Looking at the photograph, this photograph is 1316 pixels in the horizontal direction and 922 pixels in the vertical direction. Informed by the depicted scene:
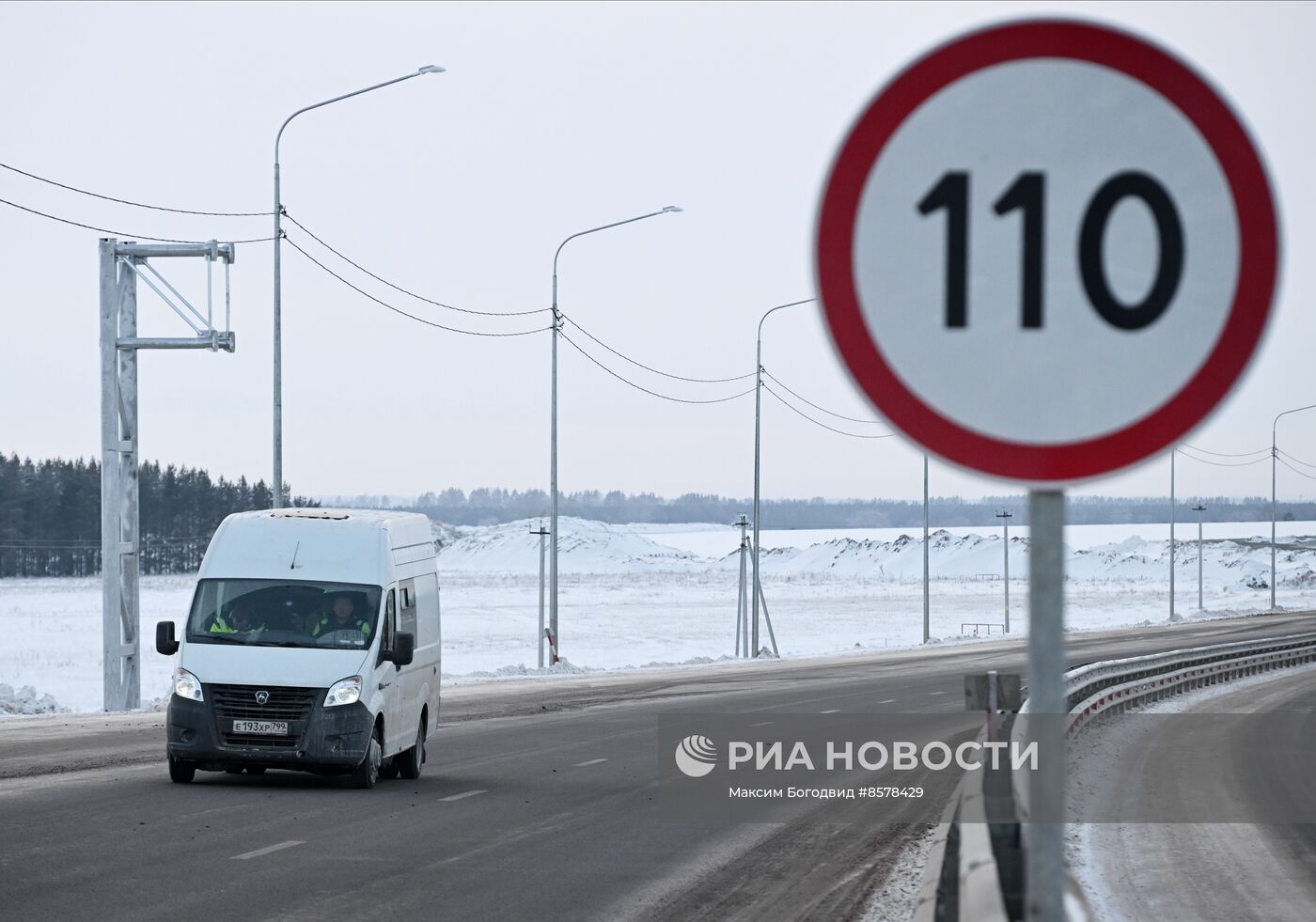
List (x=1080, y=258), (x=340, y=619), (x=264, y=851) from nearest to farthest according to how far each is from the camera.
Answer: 1. (x=1080, y=258)
2. (x=264, y=851)
3. (x=340, y=619)

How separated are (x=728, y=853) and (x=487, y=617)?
283 ft

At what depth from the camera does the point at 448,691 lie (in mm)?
32281

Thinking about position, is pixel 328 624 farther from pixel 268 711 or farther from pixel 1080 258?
pixel 1080 258

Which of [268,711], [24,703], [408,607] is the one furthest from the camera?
[24,703]

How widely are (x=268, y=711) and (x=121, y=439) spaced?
15083 mm

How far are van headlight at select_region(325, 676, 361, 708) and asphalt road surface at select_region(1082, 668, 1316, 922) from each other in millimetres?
6740

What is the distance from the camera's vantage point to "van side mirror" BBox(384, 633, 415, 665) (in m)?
15.9

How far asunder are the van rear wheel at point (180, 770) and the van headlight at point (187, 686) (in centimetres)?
60

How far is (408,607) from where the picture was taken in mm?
17281

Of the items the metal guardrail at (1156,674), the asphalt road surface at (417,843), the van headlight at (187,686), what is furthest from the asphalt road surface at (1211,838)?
the van headlight at (187,686)

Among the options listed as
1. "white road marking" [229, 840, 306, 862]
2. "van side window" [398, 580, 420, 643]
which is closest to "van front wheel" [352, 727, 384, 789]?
"van side window" [398, 580, 420, 643]

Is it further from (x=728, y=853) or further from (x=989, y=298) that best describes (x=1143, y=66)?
(x=728, y=853)

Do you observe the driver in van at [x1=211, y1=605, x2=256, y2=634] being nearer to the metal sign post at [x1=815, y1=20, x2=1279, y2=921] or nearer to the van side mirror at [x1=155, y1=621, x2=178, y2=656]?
the van side mirror at [x1=155, y1=621, x2=178, y2=656]

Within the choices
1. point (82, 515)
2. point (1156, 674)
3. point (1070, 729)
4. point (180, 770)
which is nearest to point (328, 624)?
point (180, 770)
